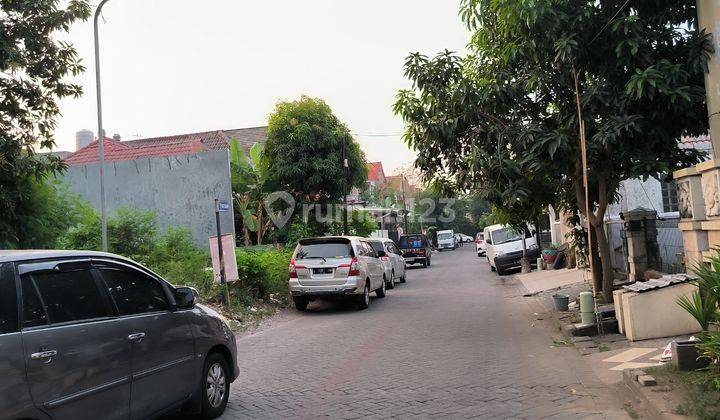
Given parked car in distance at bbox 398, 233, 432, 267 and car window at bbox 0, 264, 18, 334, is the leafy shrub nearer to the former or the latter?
car window at bbox 0, 264, 18, 334

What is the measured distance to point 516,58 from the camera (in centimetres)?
1113

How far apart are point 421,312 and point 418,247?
20430mm

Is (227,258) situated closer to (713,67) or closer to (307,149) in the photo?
(713,67)

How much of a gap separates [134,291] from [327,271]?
942cm

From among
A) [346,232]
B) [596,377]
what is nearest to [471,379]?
[596,377]

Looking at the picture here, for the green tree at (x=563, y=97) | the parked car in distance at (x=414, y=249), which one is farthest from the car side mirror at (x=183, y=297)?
the parked car in distance at (x=414, y=249)

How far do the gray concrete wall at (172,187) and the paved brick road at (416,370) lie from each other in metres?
8.46

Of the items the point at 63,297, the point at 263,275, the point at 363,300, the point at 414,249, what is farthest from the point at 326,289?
the point at 414,249

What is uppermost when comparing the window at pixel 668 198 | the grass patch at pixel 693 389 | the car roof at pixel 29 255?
the window at pixel 668 198

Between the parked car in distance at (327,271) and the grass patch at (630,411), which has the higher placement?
the parked car in distance at (327,271)

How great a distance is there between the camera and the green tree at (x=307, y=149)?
2367cm

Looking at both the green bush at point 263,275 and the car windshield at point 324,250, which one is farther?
the green bush at point 263,275

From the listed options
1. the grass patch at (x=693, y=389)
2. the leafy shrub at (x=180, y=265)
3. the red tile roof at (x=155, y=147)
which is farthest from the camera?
the red tile roof at (x=155, y=147)

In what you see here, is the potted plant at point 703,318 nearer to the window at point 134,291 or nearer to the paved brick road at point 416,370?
the paved brick road at point 416,370
